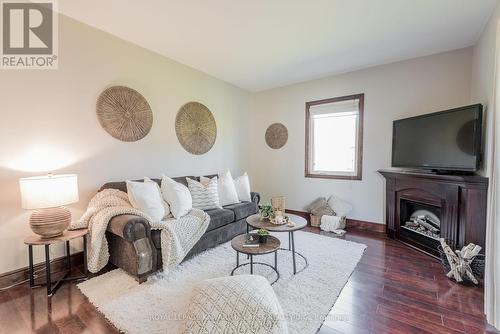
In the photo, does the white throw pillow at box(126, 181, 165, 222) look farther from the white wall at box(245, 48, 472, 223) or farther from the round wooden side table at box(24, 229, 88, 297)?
the white wall at box(245, 48, 472, 223)

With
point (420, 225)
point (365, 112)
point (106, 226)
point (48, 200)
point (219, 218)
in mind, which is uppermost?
point (365, 112)

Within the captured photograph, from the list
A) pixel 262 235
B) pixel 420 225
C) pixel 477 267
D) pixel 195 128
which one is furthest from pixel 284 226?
pixel 195 128

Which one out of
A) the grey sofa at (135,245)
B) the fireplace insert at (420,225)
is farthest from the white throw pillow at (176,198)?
the fireplace insert at (420,225)

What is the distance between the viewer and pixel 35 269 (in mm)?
2232

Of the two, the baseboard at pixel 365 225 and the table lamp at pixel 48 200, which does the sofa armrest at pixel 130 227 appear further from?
the baseboard at pixel 365 225

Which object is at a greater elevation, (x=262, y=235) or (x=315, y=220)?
(x=262, y=235)

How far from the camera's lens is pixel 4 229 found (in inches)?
82.4

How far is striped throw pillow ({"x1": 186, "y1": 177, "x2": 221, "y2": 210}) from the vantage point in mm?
3082

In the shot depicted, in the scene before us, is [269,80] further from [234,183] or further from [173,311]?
[173,311]

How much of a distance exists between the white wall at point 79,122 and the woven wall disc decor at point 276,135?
1.81 meters

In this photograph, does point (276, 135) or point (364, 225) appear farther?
point (276, 135)

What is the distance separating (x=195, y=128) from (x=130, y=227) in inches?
83.8

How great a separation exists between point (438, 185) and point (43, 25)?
15.1 feet

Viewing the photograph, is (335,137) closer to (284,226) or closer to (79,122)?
(284,226)
